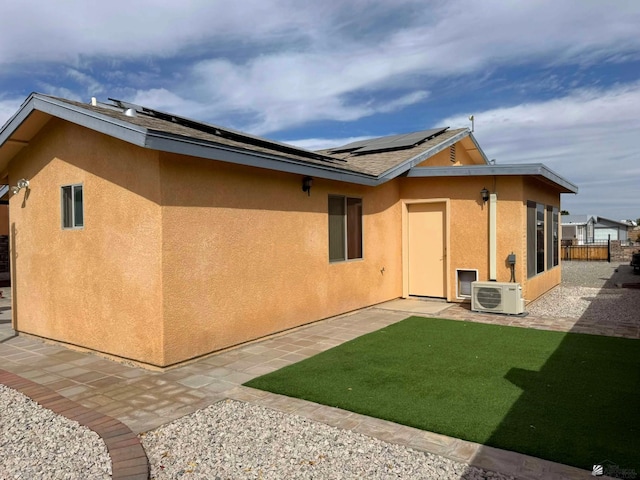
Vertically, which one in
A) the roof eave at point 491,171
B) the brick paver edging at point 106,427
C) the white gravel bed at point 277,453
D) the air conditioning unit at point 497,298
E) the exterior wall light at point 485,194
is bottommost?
the white gravel bed at point 277,453

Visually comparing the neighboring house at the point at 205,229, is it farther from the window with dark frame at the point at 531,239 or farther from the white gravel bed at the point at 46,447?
the white gravel bed at the point at 46,447

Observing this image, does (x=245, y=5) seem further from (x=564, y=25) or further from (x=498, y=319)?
(x=498, y=319)

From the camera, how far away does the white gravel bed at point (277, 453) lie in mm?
3217

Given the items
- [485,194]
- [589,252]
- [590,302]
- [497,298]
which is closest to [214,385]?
[497,298]

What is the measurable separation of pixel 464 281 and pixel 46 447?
9351 millimetres

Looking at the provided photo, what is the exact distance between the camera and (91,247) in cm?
654

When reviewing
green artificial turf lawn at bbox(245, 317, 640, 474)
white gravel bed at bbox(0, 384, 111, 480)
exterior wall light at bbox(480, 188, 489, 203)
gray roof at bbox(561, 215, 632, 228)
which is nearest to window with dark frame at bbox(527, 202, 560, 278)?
exterior wall light at bbox(480, 188, 489, 203)

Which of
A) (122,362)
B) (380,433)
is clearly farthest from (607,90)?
(122,362)

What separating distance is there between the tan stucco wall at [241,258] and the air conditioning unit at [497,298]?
2.65m

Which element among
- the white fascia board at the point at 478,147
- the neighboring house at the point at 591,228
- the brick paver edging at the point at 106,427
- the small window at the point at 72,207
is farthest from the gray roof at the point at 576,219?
the brick paver edging at the point at 106,427

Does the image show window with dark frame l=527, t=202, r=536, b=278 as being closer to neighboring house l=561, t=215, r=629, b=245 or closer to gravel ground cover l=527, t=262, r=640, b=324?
gravel ground cover l=527, t=262, r=640, b=324

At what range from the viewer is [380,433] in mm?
3855

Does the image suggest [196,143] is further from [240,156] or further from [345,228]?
[345,228]

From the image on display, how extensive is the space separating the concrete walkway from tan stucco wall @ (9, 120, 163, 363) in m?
A: 0.41
